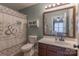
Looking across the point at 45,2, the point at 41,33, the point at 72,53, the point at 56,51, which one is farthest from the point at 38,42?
the point at 45,2

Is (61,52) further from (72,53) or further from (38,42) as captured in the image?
(38,42)

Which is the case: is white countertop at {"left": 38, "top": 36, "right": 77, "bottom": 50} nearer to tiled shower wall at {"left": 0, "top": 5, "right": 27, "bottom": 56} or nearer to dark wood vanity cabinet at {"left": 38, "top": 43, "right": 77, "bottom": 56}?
dark wood vanity cabinet at {"left": 38, "top": 43, "right": 77, "bottom": 56}

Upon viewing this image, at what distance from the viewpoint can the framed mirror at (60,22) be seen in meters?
1.42

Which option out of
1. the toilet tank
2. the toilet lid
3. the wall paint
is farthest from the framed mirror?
the toilet lid

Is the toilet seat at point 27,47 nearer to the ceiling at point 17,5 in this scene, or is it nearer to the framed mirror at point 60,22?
the framed mirror at point 60,22

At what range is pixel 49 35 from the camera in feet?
5.01

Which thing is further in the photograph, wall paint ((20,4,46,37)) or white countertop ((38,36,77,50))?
wall paint ((20,4,46,37))

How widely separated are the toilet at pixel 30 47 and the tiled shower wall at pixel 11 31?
0.07 m

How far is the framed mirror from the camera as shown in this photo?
142 centimetres

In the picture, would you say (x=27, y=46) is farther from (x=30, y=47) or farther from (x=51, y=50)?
(x=51, y=50)

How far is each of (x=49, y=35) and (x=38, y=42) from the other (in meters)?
0.21

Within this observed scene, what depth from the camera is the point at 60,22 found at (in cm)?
146

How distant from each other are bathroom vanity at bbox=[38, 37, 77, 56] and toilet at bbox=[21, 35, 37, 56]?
0.33 feet

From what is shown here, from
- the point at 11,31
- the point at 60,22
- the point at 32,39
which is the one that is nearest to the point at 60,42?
the point at 60,22
